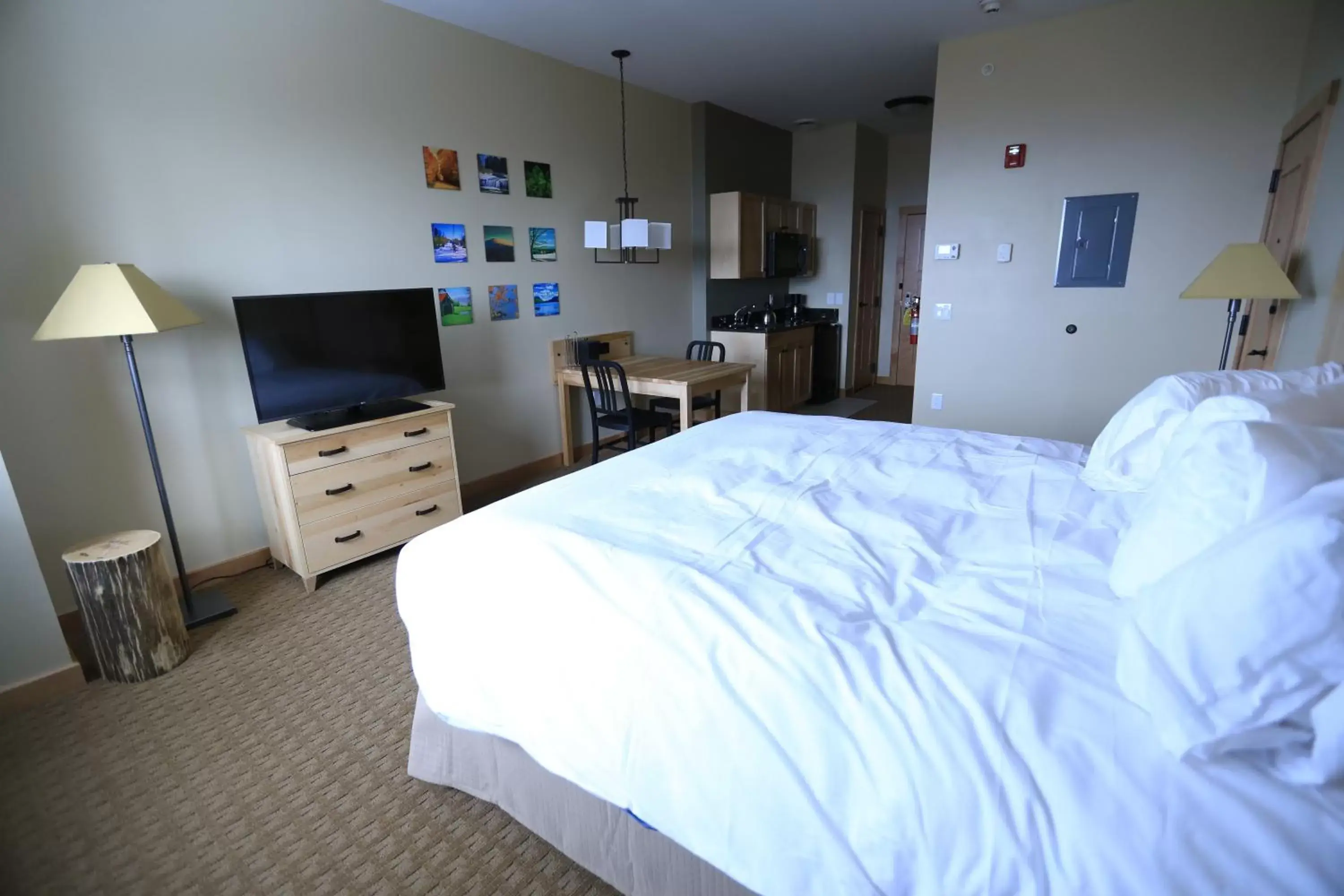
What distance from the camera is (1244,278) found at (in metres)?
2.58

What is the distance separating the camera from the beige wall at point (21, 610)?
2047 mm

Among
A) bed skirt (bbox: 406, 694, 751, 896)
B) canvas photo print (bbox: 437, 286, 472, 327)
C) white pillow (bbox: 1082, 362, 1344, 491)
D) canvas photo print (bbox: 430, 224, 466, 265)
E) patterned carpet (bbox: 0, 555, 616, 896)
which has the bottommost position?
patterned carpet (bbox: 0, 555, 616, 896)

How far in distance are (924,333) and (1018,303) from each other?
0.61 metres

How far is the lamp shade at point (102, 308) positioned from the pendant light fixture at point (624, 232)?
7.79 feet

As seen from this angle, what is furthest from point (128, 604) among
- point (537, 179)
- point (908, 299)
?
point (908, 299)

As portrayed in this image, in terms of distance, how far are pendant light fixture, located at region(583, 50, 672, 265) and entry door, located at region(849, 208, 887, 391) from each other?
302cm

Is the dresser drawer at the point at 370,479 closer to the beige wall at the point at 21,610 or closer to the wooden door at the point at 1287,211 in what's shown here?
the beige wall at the point at 21,610

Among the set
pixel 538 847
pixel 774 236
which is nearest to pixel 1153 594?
pixel 538 847

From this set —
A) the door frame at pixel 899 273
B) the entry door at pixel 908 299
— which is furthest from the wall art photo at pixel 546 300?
the door frame at pixel 899 273

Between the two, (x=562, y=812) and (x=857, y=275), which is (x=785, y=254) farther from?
(x=562, y=812)

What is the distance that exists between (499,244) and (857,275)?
169 inches

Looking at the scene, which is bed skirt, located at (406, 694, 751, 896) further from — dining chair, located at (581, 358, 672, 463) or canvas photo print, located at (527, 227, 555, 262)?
canvas photo print, located at (527, 227, 555, 262)

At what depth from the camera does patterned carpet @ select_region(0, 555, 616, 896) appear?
5.04ft

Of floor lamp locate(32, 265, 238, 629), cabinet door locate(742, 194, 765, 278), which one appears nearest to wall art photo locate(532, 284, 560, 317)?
cabinet door locate(742, 194, 765, 278)
